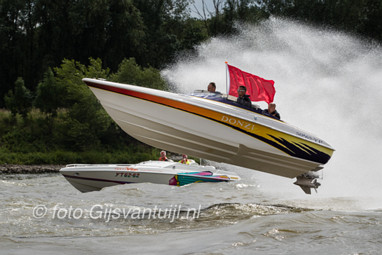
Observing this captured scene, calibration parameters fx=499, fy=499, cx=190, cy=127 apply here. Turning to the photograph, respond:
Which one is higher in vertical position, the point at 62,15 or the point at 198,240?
the point at 62,15

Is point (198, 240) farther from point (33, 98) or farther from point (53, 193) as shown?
point (33, 98)

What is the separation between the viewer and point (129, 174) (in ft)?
49.3

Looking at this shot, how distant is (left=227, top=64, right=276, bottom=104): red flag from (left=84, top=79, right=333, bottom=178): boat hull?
580 millimetres

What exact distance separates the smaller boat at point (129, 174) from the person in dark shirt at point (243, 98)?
5.68 m

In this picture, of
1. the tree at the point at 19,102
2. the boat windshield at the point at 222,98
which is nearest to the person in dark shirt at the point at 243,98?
the boat windshield at the point at 222,98

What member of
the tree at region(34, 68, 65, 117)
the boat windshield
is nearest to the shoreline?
the tree at region(34, 68, 65, 117)

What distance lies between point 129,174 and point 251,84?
5748mm

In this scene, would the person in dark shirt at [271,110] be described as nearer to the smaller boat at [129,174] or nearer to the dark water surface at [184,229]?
the dark water surface at [184,229]

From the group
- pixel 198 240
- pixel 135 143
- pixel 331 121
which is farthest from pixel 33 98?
pixel 198 240

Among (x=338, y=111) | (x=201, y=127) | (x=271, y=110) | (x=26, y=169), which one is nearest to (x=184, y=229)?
(x=201, y=127)

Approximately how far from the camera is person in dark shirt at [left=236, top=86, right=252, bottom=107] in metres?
10.4

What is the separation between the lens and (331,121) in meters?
15.0

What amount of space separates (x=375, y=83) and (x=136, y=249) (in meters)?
17.4

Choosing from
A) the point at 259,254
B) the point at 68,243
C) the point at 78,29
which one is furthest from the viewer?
the point at 78,29
